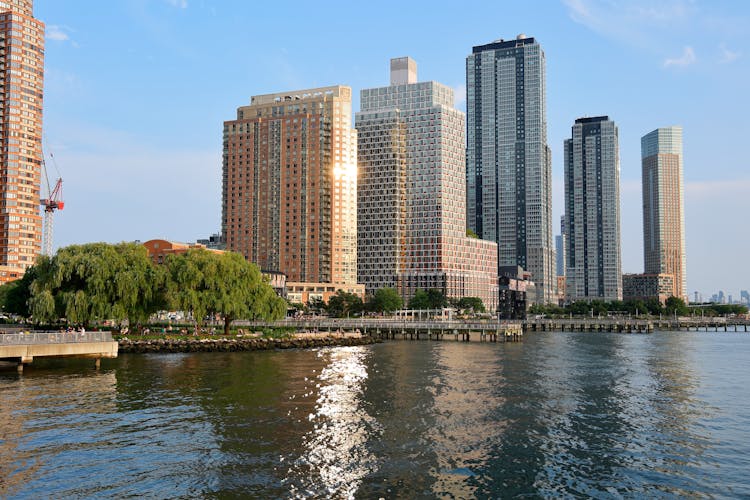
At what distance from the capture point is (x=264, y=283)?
131 meters

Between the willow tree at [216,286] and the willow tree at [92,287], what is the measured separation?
5163 millimetres

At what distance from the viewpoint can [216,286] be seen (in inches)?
4651

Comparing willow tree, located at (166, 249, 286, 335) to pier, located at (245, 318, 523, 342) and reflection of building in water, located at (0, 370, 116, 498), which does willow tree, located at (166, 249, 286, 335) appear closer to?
reflection of building in water, located at (0, 370, 116, 498)

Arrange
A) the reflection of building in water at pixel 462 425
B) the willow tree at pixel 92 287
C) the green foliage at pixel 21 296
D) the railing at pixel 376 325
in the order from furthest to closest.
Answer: the railing at pixel 376 325
the green foliage at pixel 21 296
the willow tree at pixel 92 287
the reflection of building in water at pixel 462 425

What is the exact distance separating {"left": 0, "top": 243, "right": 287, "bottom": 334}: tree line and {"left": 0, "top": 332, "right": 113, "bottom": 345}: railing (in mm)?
19023

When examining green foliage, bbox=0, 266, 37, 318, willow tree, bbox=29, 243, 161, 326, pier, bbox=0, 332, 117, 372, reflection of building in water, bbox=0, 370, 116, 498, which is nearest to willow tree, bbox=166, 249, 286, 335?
willow tree, bbox=29, 243, 161, 326

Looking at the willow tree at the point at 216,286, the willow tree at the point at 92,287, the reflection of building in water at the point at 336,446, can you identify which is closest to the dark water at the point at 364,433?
the reflection of building in water at the point at 336,446

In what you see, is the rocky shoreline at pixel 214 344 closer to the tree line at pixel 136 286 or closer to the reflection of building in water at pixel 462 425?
the tree line at pixel 136 286

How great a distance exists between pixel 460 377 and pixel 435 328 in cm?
9702

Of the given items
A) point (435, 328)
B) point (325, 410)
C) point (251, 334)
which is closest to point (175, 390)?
point (325, 410)

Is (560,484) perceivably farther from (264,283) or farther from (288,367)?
(264,283)

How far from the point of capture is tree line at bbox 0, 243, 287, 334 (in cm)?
10238

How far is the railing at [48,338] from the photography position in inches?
2955

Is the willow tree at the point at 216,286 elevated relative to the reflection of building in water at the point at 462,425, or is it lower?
elevated
